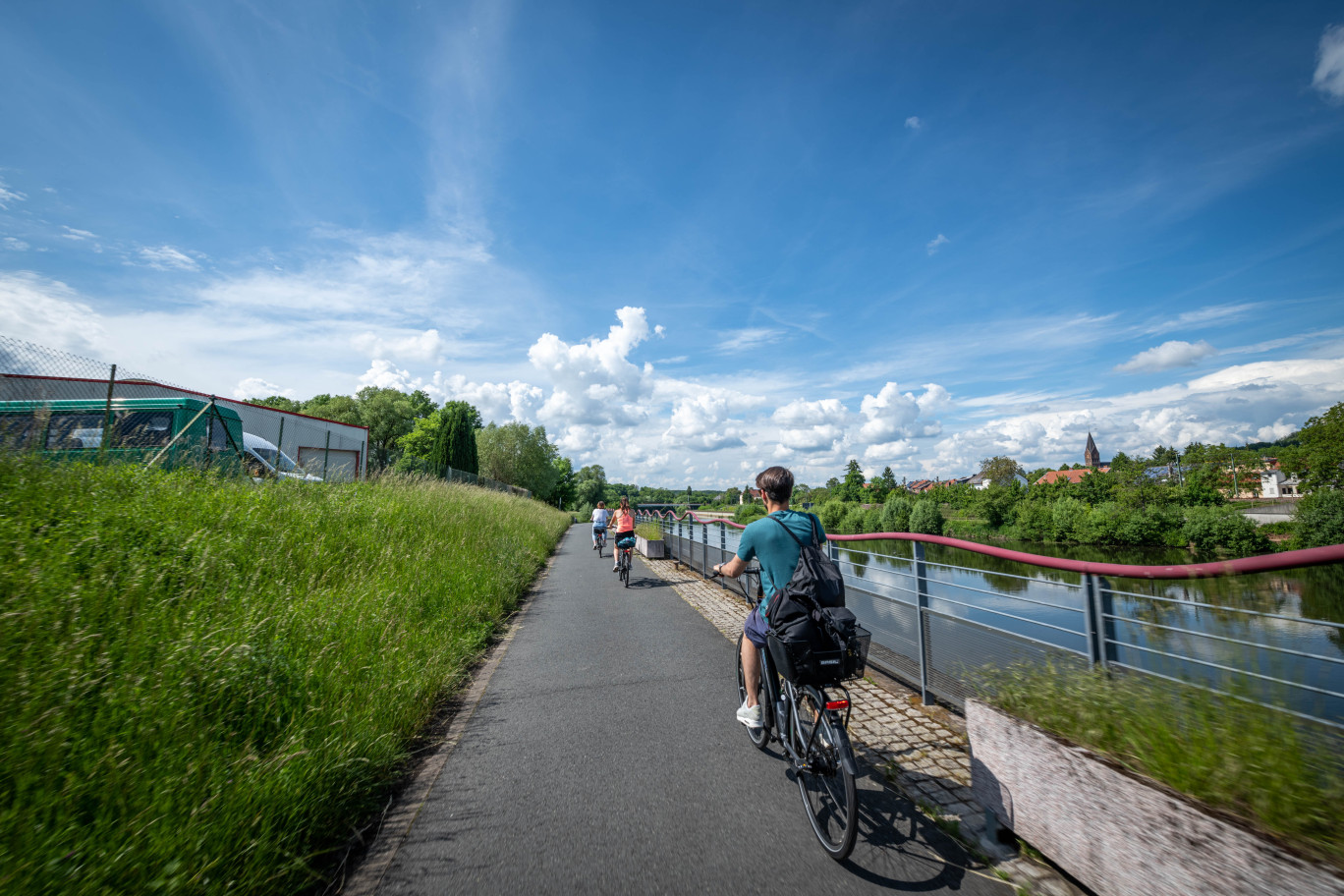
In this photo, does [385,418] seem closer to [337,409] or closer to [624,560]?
[337,409]

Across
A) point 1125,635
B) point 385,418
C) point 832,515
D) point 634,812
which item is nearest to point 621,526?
point 634,812

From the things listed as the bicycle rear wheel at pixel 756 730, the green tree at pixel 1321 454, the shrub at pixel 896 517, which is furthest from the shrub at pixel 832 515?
the bicycle rear wheel at pixel 756 730

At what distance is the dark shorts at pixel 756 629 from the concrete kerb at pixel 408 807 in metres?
1.99

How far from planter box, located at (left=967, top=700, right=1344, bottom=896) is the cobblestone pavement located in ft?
0.44

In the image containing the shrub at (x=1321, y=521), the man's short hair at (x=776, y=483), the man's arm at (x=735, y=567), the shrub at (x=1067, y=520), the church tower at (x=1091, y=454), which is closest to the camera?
the man's arm at (x=735, y=567)

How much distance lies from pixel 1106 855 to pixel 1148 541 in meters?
53.1

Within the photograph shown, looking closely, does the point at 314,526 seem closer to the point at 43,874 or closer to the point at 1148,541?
the point at 43,874

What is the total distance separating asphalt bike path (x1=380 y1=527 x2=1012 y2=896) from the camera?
2312mm

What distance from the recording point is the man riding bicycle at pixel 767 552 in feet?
10.2

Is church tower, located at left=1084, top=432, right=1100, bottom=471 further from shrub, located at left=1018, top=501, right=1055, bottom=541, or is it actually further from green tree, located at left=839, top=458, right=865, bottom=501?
shrub, located at left=1018, top=501, right=1055, bottom=541

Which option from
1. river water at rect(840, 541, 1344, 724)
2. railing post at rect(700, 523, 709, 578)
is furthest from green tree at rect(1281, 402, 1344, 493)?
river water at rect(840, 541, 1344, 724)

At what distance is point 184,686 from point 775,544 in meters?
3.04

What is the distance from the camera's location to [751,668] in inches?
136

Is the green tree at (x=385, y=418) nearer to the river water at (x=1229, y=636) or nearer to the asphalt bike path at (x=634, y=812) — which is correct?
the asphalt bike path at (x=634, y=812)
